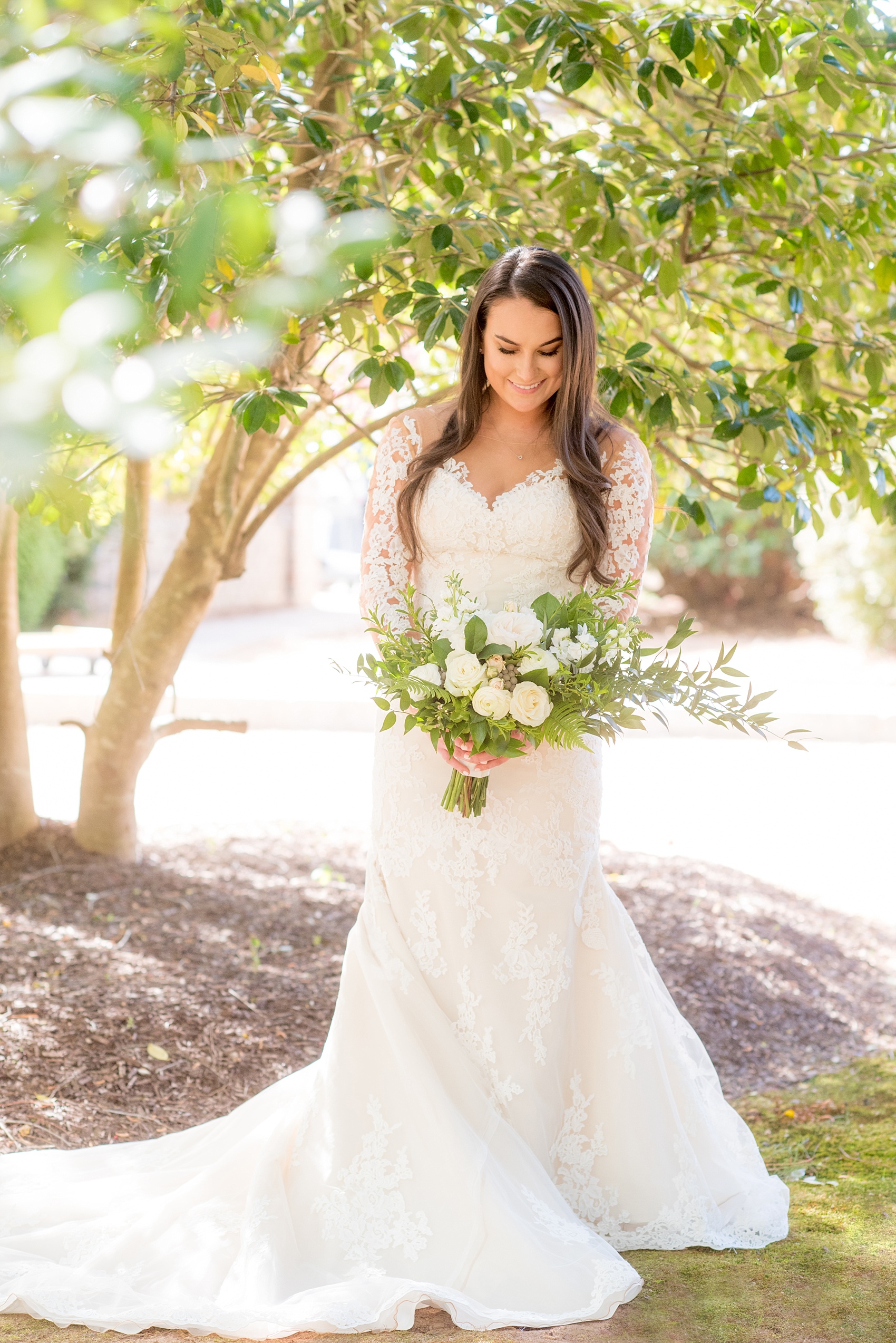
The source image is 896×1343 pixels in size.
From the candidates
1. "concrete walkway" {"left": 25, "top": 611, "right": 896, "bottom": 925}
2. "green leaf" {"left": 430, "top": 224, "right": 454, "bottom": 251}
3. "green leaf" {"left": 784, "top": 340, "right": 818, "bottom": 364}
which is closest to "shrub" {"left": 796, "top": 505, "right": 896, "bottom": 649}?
"concrete walkway" {"left": 25, "top": 611, "right": 896, "bottom": 925}

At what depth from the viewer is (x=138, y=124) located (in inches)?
23.0

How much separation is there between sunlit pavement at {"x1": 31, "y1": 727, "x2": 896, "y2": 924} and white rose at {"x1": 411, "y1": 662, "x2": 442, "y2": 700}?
4.40 metres

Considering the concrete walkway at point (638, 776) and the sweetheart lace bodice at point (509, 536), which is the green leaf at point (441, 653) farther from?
the concrete walkway at point (638, 776)

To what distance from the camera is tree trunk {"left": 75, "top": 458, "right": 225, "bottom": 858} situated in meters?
5.15

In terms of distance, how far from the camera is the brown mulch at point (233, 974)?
3789mm

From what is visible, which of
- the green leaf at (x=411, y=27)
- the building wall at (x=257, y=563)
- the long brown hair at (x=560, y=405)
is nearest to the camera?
the long brown hair at (x=560, y=405)

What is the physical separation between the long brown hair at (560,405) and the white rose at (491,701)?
0.55 metres

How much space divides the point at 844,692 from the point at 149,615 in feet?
30.5

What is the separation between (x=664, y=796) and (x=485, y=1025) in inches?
259

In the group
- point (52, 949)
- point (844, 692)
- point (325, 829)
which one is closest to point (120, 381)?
point (52, 949)

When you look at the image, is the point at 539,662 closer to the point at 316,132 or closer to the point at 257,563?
the point at 316,132

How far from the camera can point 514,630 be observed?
8.60ft

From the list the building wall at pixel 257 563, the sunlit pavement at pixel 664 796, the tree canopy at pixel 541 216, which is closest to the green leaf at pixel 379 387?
the tree canopy at pixel 541 216

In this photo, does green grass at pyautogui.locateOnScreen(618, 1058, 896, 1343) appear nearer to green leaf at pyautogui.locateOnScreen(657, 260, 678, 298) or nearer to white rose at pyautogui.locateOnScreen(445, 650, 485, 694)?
white rose at pyautogui.locateOnScreen(445, 650, 485, 694)
